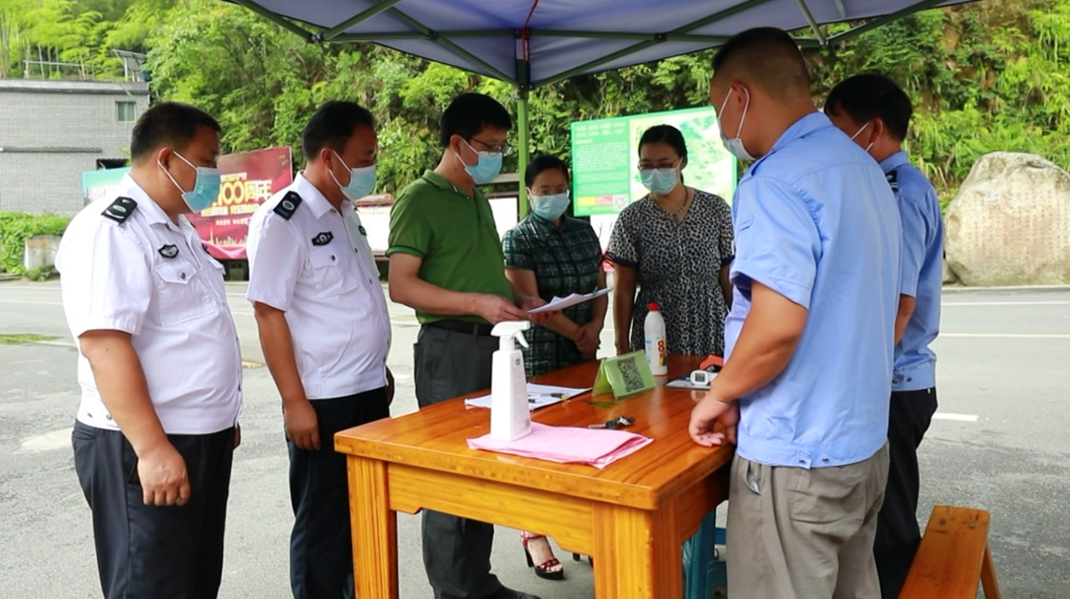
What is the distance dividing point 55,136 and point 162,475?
3611 cm

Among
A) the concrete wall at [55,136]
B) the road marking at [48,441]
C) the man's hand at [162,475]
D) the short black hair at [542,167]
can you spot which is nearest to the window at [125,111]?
the concrete wall at [55,136]

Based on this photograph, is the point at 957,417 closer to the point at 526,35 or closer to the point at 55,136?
the point at 526,35

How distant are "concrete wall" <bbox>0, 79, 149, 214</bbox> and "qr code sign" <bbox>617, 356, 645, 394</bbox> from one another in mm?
33192

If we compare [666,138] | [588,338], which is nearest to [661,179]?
[666,138]

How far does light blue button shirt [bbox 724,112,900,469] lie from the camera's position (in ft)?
4.98

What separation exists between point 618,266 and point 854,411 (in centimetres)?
185

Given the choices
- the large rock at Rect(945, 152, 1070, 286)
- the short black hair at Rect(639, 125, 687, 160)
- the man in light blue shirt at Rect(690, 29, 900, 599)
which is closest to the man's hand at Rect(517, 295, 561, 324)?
the short black hair at Rect(639, 125, 687, 160)

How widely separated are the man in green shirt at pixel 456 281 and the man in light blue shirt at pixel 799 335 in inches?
41.2

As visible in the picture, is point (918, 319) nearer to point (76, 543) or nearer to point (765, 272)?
point (765, 272)

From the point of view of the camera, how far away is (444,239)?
2727 millimetres

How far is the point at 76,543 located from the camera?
3641 mm

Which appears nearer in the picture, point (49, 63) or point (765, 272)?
point (765, 272)

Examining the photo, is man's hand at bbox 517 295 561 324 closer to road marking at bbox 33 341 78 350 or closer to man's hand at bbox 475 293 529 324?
man's hand at bbox 475 293 529 324

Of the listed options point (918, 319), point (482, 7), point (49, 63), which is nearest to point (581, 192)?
point (482, 7)
